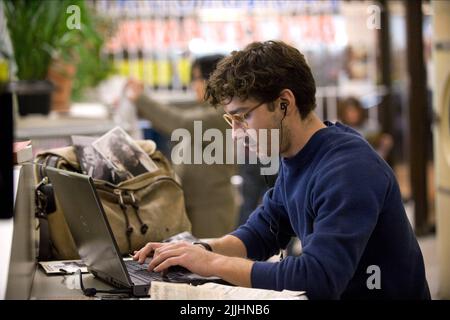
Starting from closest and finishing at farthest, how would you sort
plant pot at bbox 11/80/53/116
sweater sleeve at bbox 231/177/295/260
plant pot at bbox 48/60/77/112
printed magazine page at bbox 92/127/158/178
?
sweater sleeve at bbox 231/177/295/260 → printed magazine page at bbox 92/127/158/178 → plant pot at bbox 11/80/53/116 → plant pot at bbox 48/60/77/112

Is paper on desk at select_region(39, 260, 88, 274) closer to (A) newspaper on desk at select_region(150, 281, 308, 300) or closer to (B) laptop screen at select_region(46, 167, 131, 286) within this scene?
(B) laptop screen at select_region(46, 167, 131, 286)

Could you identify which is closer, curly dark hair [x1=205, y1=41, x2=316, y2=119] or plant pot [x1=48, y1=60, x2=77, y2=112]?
curly dark hair [x1=205, y1=41, x2=316, y2=119]

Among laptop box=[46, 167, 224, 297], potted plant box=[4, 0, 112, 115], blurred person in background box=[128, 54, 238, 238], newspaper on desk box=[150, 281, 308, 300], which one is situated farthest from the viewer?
blurred person in background box=[128, 54, 238, 238]

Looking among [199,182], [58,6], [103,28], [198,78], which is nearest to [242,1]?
[58,6]

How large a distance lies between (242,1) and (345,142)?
4.35ft

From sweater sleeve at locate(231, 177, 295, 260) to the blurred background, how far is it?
42 cm

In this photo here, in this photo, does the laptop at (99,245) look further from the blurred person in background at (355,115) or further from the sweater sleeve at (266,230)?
the blurred person in background at (355,115)

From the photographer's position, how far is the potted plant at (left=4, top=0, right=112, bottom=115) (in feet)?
10.9

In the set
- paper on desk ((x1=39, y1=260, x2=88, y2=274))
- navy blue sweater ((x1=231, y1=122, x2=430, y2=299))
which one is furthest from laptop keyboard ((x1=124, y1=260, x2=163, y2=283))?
navy blue sweater ((x1=231, y1=122, x2=430, y2=299))

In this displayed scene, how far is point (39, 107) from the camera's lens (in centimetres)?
396

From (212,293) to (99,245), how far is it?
42 centimetres

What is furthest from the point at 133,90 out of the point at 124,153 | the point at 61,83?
the point at 124,153

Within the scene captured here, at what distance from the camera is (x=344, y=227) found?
1.59 meters
